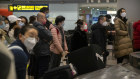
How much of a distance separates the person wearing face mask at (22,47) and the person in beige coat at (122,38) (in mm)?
3385

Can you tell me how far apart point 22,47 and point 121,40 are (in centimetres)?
375

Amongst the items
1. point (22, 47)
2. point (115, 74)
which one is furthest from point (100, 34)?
point (22, 47)

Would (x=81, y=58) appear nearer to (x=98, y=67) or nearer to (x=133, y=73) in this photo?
(x=98, y=67)

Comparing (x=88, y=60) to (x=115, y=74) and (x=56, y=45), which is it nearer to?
(x=115, y=74)

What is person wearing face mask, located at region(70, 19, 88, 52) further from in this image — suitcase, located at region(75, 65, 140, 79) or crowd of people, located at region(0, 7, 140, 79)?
suitcase, located at region(75, 65, 140, 79)

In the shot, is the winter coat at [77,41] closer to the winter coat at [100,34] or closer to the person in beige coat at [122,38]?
the winter coat at [100,34]

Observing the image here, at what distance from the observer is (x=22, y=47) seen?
116 inches

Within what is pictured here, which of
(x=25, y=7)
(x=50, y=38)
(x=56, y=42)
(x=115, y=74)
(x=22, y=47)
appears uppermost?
(x=25, y=7)

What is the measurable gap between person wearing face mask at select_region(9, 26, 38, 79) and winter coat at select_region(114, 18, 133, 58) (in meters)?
3.38

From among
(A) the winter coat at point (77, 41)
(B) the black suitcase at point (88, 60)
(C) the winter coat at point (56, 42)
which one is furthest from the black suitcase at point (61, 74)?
(A) the winter coat at point (77, 41)

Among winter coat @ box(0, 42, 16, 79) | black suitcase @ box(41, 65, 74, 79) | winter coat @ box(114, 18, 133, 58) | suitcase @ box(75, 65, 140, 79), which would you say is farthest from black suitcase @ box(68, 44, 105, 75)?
winter coat @ box(0, 42, 16, 79)

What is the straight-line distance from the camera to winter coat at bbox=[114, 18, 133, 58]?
621 cm

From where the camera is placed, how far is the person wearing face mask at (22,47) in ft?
8.83

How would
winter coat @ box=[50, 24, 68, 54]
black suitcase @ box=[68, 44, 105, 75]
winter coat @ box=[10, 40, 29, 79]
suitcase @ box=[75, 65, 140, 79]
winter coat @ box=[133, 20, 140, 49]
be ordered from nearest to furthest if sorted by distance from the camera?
1. winter coat @ box=[10, 40, 29, 79]
2. suitcase @ box=[75, 65, 140, 79]
3. black suitcase @ box=[68, 44, 105, 75]
4. winter coat @ box=[50, 24, 68, 54]
5. winter coat @ box=[133, 20, 140, 49]
